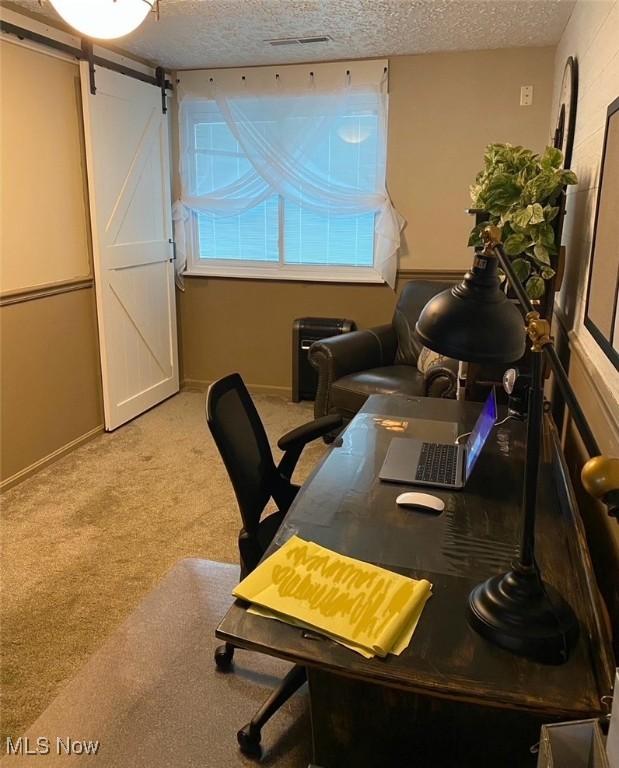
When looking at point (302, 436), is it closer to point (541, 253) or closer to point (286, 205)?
point (541, 253)

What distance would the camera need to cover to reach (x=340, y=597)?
1.18 meters

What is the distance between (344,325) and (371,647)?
138 inches

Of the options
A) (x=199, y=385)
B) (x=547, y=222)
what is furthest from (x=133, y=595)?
(x=199, y=385)

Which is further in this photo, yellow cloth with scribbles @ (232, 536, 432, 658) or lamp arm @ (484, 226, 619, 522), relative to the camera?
yellow cloth with scribbles @ (232, 536, 432, 658)

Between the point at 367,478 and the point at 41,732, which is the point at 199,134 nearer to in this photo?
the point at 367,478

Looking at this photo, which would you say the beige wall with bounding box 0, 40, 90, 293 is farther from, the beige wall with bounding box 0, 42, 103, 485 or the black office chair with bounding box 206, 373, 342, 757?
the black office chair with bounding box 206, 373, 342, 757

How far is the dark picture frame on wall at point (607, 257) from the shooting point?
58.8 inches

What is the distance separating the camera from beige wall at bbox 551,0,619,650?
143 cm

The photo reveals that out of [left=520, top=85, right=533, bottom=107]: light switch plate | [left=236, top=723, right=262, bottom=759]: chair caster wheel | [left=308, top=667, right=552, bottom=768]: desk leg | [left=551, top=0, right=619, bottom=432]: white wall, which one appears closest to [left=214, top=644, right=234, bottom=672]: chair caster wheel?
[left=236, top=723, right=262, bottom=759]: chair caster wheel

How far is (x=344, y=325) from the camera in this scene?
4.43 metres

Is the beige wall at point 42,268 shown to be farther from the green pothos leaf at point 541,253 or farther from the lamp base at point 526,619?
the lamp base at point 526,619

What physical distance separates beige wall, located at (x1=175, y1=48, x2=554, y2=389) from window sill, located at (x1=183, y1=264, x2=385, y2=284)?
0.16 feet

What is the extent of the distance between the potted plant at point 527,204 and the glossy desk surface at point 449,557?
705 mm

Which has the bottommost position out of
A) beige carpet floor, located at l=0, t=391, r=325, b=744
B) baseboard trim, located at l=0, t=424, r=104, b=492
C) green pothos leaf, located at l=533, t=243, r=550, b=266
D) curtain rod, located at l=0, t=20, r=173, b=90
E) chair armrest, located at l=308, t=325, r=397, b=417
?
beige carpet floor, located at l=0, t=391, r=325, b=744
